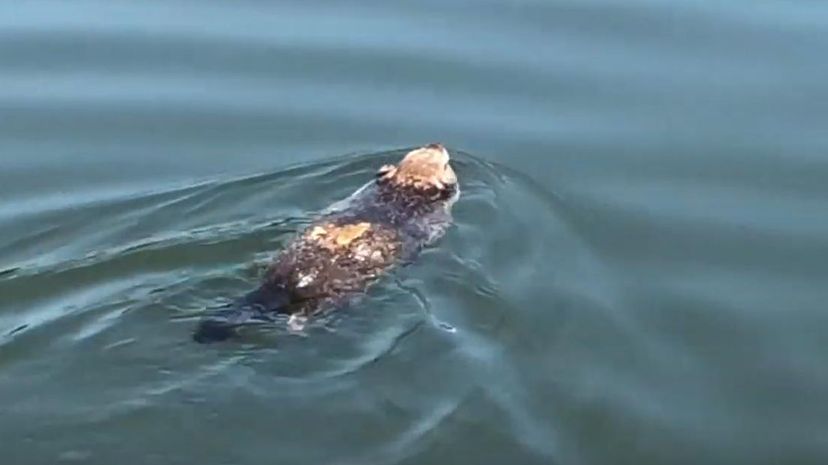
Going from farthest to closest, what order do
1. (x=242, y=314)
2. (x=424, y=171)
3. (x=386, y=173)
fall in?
(x=386, y=173) < (x=424, y=171) < (x=242, y=314)

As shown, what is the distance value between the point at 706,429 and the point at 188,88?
488 centimetres

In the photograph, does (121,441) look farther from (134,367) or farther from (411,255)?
(411,255)

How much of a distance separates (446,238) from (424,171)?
613 mm

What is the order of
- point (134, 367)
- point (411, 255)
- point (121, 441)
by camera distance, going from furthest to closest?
point (411, 255), point (134, 367), point (121, 441)

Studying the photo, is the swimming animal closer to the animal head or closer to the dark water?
the animal head

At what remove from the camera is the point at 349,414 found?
801 centimetres

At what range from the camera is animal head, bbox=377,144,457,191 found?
10.3 meters

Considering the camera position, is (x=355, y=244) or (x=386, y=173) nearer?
(x=355, y=244)

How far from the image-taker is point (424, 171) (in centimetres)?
1034

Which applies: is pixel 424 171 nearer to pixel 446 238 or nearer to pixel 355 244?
pixel 446 238

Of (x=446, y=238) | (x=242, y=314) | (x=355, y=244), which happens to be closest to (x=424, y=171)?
(x=446, y=238)

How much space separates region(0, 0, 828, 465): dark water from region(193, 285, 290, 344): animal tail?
0.14 m

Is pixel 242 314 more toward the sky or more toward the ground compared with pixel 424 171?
more toward the ground

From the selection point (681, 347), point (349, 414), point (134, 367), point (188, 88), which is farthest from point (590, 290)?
point (188, 88)
